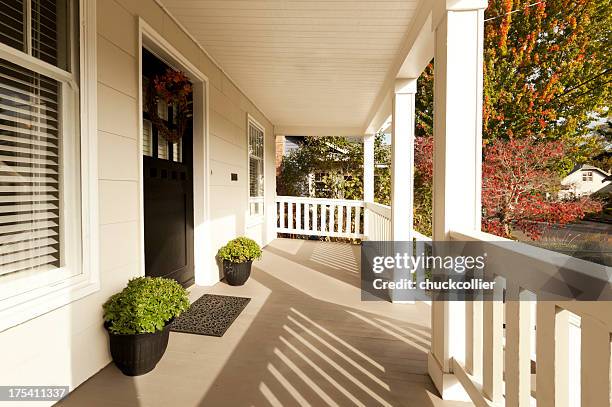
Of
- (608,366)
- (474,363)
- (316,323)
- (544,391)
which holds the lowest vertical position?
(316,323)

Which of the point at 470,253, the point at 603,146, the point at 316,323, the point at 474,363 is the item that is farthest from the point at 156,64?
the point at 603,146

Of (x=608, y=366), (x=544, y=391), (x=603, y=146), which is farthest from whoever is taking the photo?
(x=603, y=146)

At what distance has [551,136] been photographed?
7113 mm

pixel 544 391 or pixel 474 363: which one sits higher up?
pixel 544 391

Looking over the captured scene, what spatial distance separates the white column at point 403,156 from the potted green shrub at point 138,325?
2197mm

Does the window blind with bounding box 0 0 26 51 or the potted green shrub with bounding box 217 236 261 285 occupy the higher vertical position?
the window blind with bounding box 0 0 26 51

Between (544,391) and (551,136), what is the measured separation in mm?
8064

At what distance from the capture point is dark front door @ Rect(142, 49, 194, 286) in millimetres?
2768

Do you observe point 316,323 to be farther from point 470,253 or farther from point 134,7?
point 134,7

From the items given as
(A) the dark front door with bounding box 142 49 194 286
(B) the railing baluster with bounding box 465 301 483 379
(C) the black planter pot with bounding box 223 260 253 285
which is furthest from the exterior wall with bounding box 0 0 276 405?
(B) the railing baluster with bounding box 465 301 483 379

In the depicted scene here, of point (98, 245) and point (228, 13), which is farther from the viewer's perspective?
point (228, 13)

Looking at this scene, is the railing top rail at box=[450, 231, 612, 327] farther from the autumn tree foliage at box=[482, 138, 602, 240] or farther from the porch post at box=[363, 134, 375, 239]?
the porch post at box=[363, 134, 375, 239]

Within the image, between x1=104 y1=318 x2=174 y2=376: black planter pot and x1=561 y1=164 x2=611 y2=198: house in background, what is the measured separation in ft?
22.8

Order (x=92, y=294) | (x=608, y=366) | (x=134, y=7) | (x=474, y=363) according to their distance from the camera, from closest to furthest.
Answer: (x=608, y=366)
(x=474, y=363)
(x=92, y=294)
(x=134, y=7)
